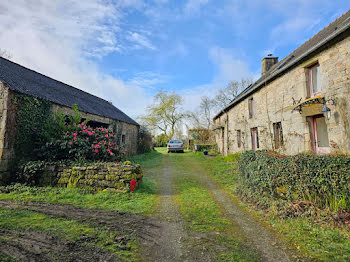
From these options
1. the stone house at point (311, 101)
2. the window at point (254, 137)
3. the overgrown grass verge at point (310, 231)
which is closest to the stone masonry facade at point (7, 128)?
the overgrown grass verge at point (310, 231)

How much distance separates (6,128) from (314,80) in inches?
473

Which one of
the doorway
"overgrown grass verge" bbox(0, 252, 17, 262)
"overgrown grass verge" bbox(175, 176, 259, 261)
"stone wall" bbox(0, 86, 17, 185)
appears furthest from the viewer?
the doorway

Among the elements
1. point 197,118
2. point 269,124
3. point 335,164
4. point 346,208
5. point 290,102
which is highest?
point 197,118

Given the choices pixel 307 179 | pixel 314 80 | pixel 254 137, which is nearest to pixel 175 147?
pixel 254 137

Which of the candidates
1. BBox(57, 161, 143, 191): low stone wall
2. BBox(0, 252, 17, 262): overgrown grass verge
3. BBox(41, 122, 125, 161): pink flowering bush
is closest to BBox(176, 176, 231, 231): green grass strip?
BBox(57, 161, 143, 191): low stone wall

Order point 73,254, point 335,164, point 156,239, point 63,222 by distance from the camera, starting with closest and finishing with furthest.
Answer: point 73,254 → point 156,239 → point 63,222 → point 335,164

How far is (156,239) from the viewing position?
3.06 m

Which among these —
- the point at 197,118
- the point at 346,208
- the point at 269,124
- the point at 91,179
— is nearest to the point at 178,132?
the point at 197,118

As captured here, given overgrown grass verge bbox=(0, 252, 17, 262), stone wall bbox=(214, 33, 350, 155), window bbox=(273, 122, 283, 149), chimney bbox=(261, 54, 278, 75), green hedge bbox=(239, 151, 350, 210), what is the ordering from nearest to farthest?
1. overgrown grass verge bbox=(0, 252, 17, 262)
2. green hedge bbox=(239, 151, 350, 210)
3. stone wall bbox=(214, 33, 350, 155)
4. window bbox=(273, 122, 283, 149)
5. chimney bbox=(261, 54, 278, 75)

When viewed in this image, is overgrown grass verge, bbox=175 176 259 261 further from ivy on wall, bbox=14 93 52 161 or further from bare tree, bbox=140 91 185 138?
bare tree, bbox=140 91 185 138

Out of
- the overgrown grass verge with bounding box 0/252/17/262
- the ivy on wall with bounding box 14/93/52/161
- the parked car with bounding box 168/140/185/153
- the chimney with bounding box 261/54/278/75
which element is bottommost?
the overgrown grass verge with bounding box 0/252/17/262

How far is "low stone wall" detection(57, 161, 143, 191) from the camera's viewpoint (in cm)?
575

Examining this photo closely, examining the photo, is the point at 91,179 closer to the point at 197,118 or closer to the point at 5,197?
the point at 5,197

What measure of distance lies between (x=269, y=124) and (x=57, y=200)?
9782 millimetres
